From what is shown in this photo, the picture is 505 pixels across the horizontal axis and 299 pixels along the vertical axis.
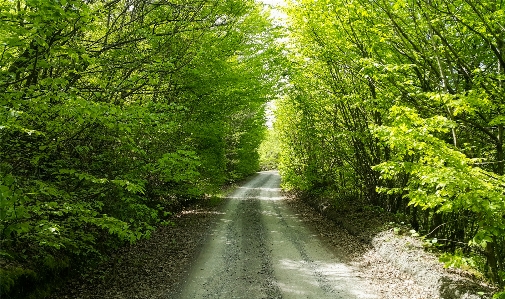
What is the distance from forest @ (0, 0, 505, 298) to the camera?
530cm

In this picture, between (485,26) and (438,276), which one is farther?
(438,276)

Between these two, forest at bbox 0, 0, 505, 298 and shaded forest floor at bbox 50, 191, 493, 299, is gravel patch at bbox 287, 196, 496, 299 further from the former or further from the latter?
forest at bbox 0, 0, 505, 298

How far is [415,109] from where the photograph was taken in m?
8.30

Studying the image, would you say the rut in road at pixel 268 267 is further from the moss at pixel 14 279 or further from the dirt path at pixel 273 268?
the moss at pixel 14 279

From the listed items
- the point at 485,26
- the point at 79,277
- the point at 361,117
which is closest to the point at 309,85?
the point at 361,117

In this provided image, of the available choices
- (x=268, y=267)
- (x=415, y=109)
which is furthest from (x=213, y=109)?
(x=415, y=109)

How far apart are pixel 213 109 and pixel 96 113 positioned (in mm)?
9903

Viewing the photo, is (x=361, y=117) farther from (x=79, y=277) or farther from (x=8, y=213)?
(x=8, y=213)

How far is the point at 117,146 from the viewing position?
28.4ft

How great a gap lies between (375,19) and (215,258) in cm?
881

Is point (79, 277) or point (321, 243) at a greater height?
point (79, 277)

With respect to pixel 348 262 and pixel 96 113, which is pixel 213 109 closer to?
pixel 348 262

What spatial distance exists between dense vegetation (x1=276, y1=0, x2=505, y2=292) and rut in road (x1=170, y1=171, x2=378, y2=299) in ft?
9.16

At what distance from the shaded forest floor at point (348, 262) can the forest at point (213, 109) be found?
54 cm
